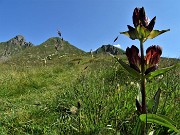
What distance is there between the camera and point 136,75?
6.73ft

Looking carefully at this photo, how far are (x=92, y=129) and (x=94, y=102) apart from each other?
69 cm

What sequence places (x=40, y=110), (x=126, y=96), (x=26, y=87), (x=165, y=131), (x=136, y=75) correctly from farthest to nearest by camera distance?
(x=26, y=87) → (x=40, y=110) → (x=126, y=96) → (x=165, y=131) → (x=136, y=75)

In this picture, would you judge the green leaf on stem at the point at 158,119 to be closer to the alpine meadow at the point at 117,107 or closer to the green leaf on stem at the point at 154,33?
the alpine meadow at the point at 117,107

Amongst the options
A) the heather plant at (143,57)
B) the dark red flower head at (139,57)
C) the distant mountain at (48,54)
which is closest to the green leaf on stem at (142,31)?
the heather plant at (143,57)

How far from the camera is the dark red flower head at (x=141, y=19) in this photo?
2016 mm

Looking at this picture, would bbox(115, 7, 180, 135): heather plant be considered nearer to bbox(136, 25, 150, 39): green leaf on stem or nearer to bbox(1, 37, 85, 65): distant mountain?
bbox(136, 25, 150, 39): green leaf on stem

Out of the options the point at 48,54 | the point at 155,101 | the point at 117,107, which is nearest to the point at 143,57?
the point at 155,101

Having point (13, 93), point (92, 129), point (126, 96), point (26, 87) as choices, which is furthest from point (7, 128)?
point (26, 87)

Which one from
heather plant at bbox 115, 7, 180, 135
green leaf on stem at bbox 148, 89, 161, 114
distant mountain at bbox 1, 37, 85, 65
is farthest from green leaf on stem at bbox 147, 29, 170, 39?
distant mountain at bbox 1, 37, 85, 65

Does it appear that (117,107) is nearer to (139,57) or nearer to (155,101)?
(155,101)

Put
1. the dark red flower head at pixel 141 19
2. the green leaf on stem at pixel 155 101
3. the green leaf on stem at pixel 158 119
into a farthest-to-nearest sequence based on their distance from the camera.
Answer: the green leaf on stem at pixel 155 101 → the dark red flower head at pixel 141 19 → the green leaf on stem at pixel 158 119

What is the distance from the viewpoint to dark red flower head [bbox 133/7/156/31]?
2.02m

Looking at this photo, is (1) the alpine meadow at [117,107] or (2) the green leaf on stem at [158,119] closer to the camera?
(2) the green leaf on stem at [158,119]

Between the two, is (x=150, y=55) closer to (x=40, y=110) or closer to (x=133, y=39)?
(x=133, y=39)
